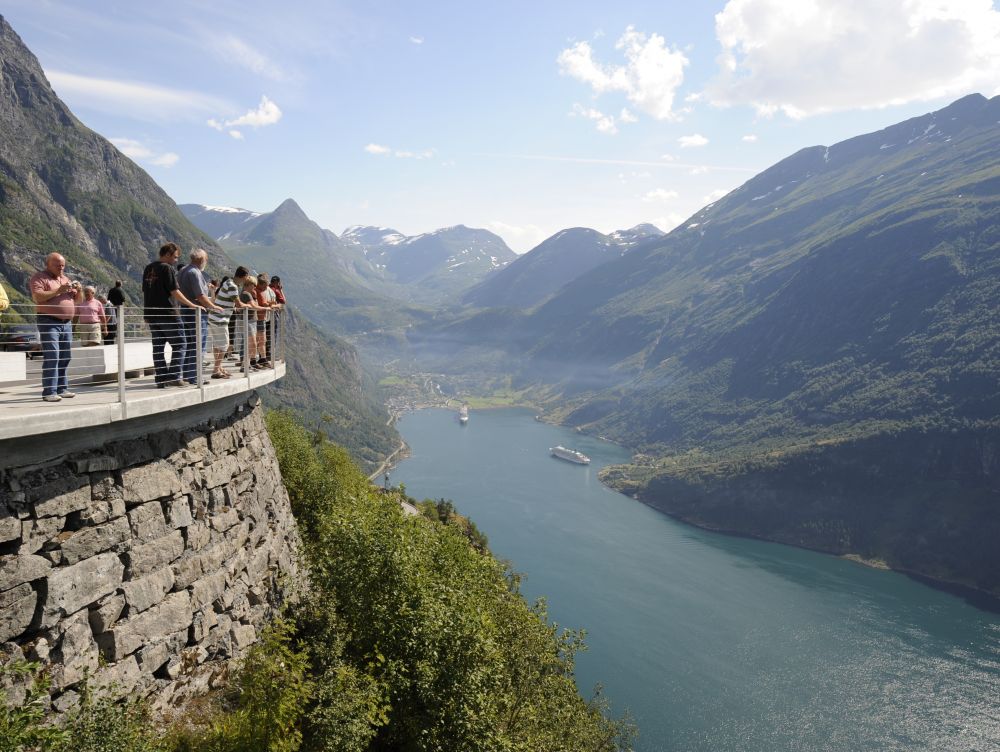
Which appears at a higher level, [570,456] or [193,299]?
[193,299]

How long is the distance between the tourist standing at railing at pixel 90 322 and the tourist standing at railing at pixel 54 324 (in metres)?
1.04

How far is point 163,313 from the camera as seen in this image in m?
11.3

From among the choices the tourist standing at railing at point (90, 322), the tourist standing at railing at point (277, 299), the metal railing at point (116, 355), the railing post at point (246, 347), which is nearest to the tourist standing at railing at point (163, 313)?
the metal railing at point (116, 355)

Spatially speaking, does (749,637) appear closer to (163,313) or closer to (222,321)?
(222,321)

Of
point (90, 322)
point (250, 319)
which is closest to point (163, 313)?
point (90, 322)

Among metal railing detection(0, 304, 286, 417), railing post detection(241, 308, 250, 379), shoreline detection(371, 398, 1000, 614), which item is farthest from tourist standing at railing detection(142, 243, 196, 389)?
shoreline detection(371, 398, 1000, 614)

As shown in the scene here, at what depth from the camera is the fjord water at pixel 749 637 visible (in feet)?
211

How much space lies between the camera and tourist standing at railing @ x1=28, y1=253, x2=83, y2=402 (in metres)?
9.03

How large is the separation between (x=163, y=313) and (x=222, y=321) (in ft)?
4.82

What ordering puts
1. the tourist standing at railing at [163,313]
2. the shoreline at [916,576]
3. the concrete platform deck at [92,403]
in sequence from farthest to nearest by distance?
the shoreline at [916,576] → the tourist standing at railing at [163,313] → the concrete platform deck at [92,403]

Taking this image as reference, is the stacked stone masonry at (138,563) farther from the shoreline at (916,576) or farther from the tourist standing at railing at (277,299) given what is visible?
the shoreline at (916,576)

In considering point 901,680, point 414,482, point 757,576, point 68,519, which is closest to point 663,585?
point 757,576

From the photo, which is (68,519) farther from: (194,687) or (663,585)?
(663,585)

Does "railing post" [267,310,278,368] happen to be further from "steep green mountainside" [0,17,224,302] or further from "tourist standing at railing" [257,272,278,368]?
"steep green mountainside" [0,17,224,302]
